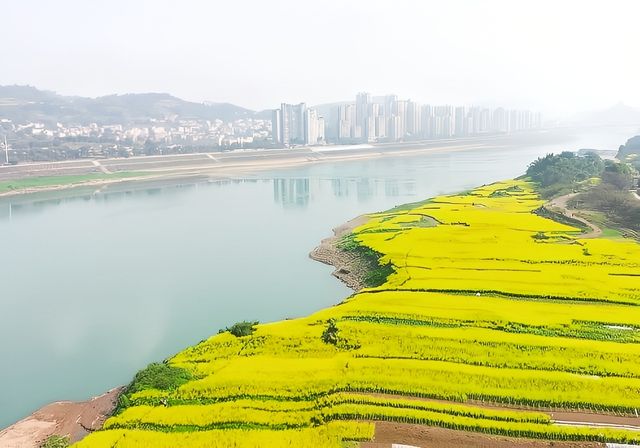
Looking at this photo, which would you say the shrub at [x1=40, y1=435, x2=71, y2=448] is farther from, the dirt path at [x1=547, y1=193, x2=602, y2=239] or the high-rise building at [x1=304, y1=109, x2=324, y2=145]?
the high-rise building at [x1=304, y1=109, x2=324, y2=145]

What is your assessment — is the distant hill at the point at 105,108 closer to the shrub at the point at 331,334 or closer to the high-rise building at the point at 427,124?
the high-rise building at the point at 427,124

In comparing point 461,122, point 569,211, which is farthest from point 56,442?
point 461,122

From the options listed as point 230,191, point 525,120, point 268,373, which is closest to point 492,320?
point 268,373

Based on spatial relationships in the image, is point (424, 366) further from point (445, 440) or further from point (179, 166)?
point (179, 166)

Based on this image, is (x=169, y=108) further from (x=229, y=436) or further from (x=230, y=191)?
(x=229, y=436)

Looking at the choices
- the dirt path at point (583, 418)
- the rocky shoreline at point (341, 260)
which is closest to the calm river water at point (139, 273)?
the rocky shoreline at point (341, 260)

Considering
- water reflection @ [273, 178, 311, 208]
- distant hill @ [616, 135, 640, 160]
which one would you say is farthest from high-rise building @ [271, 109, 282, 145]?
distant hill @ [616, 135, 640, 160]
